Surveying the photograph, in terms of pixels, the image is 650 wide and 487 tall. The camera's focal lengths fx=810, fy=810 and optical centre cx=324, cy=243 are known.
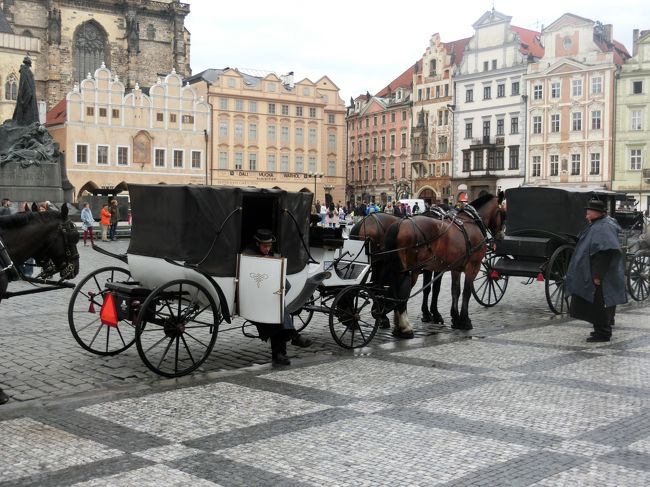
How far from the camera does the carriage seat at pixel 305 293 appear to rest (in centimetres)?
845

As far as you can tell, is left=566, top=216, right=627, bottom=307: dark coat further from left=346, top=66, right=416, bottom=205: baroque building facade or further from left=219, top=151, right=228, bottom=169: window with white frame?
left=346, top=66, right=416, bottom=205: baroque building facade

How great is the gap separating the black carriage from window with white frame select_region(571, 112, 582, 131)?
49355 millimetres

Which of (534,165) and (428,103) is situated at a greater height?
(428,103)

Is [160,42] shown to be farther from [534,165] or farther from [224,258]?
[224,258]

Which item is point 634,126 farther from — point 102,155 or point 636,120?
point 102,155

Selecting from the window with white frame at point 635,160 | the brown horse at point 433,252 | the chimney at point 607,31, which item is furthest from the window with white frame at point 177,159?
the brown horse at point 433,252

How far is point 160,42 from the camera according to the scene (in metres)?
80.4

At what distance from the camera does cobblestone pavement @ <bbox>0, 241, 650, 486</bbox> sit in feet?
16.0

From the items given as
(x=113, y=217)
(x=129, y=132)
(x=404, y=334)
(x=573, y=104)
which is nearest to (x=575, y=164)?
(x=573, y=104)

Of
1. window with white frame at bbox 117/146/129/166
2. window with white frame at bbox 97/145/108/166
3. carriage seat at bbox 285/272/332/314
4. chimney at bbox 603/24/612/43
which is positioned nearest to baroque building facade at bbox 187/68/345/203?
window with white frame at bbox 117/146/129/166

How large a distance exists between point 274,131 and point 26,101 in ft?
143

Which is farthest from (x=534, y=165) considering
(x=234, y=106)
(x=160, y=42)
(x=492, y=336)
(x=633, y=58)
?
(x=492, y=336)

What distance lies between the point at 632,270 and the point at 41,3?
71828 mm

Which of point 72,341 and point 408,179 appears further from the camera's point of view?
point 408,179
